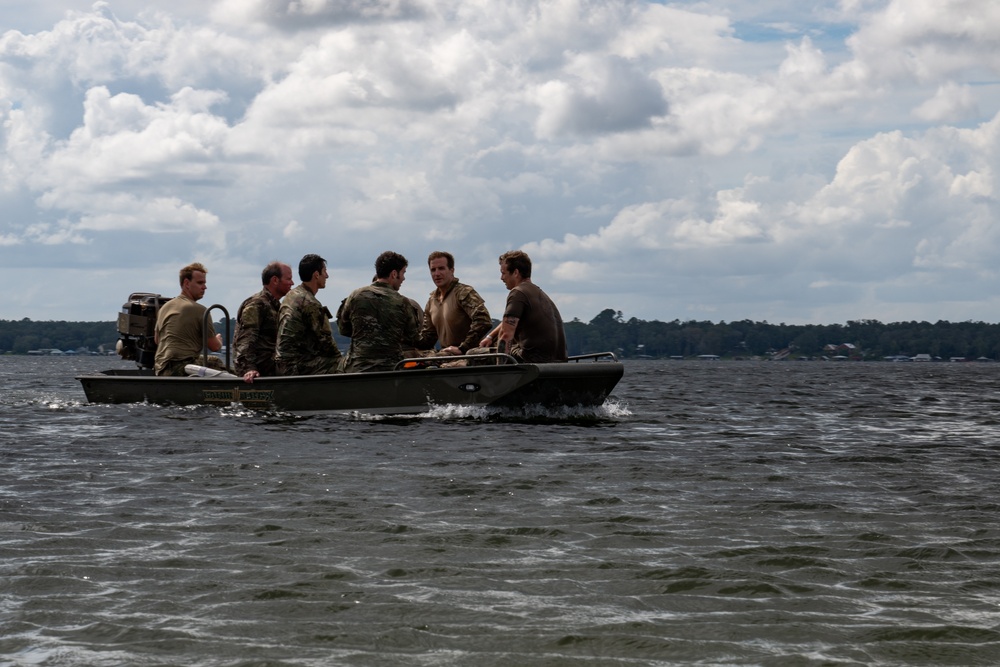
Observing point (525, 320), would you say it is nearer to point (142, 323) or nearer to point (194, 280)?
point (194, 280)

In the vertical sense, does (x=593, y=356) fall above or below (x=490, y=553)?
above

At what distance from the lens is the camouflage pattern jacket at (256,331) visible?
51.3 feet

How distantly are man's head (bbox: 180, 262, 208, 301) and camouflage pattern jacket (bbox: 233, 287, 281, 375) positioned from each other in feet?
2.60

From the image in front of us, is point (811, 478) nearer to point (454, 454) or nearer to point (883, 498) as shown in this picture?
point (883, 498)

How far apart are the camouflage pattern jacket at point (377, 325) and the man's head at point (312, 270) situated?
0.43 m

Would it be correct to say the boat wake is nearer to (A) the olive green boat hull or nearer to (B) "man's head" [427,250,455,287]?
(A) the olive green boat hull

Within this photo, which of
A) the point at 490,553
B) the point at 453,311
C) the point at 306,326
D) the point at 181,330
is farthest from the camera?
the point at 181,330

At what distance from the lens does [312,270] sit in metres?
15.1

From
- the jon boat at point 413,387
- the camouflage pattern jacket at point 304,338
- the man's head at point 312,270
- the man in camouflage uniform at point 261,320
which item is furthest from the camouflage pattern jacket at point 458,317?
the man in camouflage uniform at point 261,320

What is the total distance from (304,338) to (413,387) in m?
1.66

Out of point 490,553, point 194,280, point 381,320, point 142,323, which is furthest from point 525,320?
point 490,553

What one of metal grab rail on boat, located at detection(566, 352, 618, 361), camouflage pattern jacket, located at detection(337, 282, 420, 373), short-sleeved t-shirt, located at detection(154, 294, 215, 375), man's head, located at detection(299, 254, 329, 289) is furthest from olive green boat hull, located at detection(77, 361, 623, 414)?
man's head, located at detection(299, 254, 329, 289)

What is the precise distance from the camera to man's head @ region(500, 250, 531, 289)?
586 inches

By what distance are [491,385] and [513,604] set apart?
9.15m
